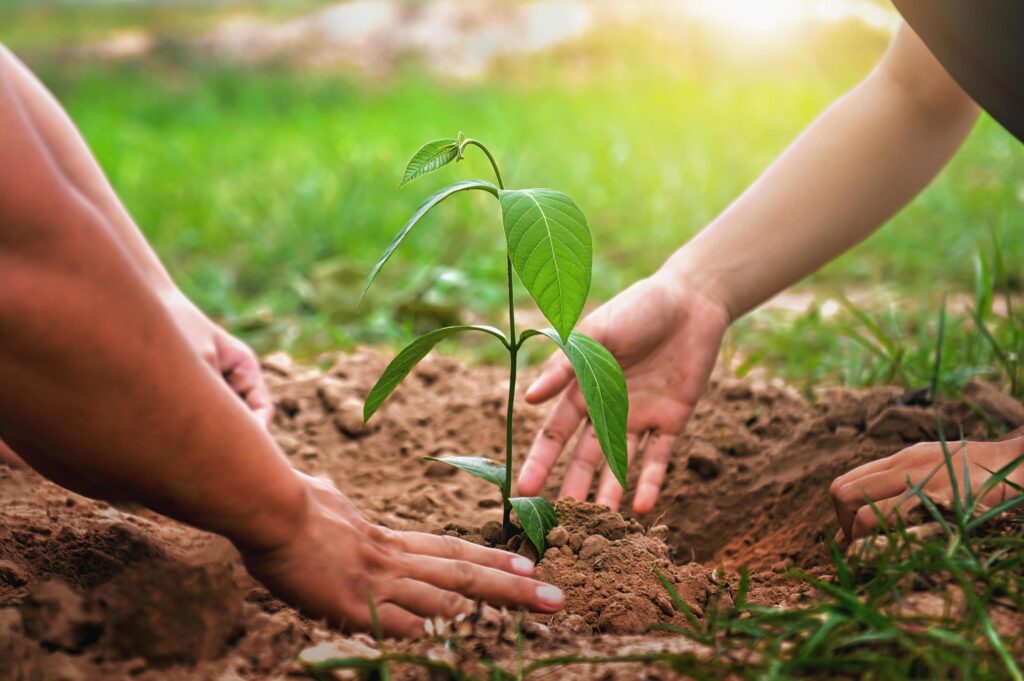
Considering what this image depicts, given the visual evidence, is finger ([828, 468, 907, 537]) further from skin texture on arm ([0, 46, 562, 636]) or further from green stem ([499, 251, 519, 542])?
skin texture on arm ([0, 46, 562, 636])

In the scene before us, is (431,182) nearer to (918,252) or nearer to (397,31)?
(918,252)

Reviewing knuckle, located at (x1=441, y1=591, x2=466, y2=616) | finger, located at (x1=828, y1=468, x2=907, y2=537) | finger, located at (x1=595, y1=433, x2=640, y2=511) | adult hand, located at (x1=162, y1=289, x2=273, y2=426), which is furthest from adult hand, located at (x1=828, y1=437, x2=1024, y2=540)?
adult hand, located at (x1=162, y1=289, x2=273, y2=426)

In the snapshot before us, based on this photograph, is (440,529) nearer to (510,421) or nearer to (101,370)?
(510,421)

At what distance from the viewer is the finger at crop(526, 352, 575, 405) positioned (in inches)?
69.3

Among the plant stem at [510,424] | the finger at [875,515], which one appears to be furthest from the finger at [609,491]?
the finger at [875,515]

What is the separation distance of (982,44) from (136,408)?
4.10ft

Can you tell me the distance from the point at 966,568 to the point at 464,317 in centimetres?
205

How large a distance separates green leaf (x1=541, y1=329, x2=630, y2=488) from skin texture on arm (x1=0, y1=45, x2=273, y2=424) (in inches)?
33.3

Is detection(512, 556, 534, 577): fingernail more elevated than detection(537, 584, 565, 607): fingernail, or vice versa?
detection(512, 556, 534, 577): fingernail

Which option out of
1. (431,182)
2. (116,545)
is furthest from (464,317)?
(116,545)

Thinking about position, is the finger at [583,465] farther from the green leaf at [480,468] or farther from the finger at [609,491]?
the green leaf at [480,468]

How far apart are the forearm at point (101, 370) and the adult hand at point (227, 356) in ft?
3.25

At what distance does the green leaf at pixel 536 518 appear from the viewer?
4.65ft

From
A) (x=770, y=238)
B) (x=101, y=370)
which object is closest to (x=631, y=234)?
(x=770, y=238)
